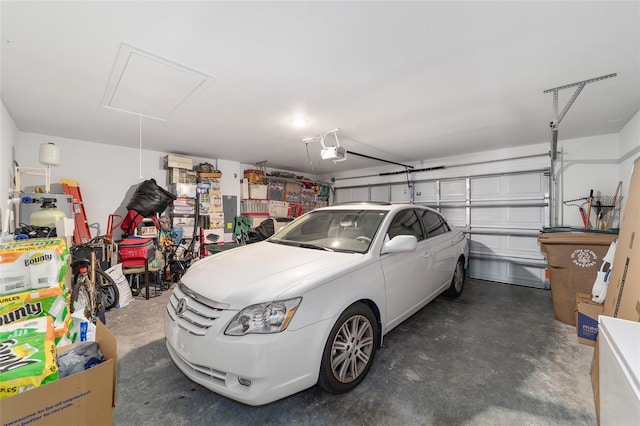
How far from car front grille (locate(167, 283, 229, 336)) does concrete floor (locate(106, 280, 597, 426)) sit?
1.95 ft

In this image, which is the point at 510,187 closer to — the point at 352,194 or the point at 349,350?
the point at 352,194

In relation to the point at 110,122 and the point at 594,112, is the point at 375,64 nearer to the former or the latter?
the point at 594,112

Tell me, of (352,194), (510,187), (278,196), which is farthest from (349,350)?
(352,194)

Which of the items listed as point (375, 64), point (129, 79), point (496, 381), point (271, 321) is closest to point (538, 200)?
point (496, 381)

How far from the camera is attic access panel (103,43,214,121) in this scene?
211cm

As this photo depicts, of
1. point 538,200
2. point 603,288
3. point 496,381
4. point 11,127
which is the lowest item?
point 496,381

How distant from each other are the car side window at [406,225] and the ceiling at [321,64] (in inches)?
51.2

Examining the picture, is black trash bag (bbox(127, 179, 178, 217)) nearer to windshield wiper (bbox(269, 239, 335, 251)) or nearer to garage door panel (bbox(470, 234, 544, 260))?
windshield wiper (bbox(269, 239, 335, 251))

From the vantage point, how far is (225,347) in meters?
1.43

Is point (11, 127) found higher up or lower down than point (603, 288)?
higher up

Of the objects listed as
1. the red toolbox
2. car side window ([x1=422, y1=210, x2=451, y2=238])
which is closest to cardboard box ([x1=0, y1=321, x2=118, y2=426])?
car side window ([x1=422, y1=210, x2=451, y2=238])

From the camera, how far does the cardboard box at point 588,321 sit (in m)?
2.49

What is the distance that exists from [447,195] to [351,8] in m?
5.17

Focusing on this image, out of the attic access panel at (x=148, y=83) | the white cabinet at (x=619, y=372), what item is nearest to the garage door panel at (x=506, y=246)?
the white cabinet at (x=619, y=372)
